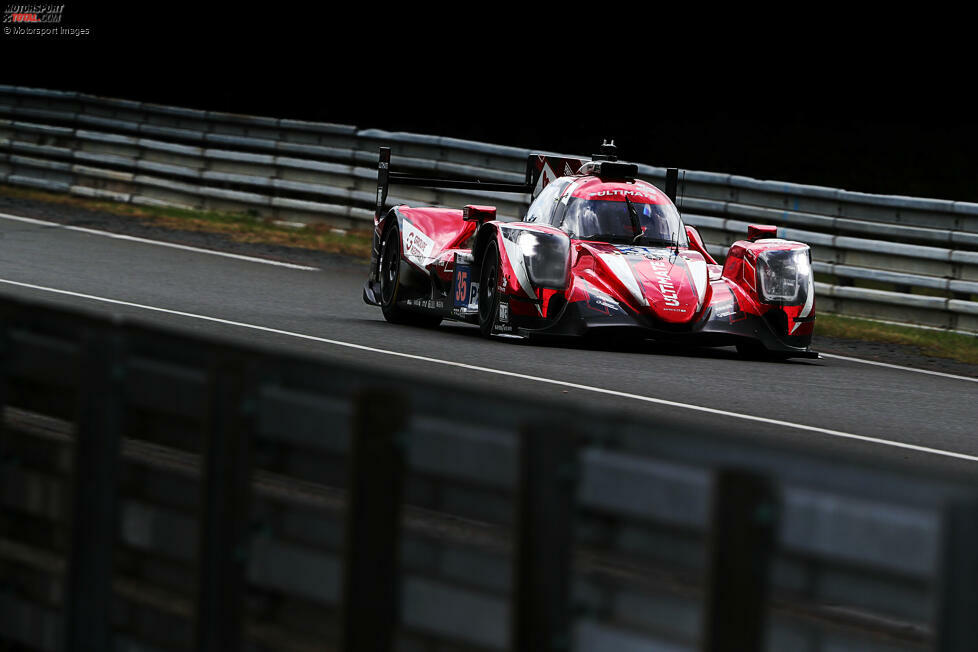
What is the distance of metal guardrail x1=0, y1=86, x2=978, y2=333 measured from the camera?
1437 cm

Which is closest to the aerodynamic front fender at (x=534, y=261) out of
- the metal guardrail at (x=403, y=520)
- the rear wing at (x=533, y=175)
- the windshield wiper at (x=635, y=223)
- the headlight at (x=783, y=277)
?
the windshield wiper at (x=635, y=223)

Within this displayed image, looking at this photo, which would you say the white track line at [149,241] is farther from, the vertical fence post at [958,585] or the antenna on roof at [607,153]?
the vertical fence post at [958,585]

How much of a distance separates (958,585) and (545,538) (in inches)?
33.5

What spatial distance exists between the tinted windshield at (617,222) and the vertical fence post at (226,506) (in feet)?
27.6

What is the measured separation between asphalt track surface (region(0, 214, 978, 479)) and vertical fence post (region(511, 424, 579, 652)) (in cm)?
418

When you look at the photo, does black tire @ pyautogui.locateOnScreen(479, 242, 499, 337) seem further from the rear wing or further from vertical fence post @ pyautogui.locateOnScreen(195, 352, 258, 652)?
vertical fence post @ pyautogui.locateOnScreen(195, 352, 258, 652)

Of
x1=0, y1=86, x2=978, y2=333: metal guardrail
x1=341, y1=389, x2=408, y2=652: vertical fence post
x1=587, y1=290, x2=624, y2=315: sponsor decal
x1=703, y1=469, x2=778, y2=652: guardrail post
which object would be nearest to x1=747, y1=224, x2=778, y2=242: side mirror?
x1=587, y1=290, x2=624, y2=315: sponsor decal

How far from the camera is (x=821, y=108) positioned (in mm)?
28188

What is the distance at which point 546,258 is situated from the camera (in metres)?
11.0

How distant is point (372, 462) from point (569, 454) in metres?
0.52

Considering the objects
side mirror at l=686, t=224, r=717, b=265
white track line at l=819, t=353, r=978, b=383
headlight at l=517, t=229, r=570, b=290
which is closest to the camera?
headlight at l=517, t=229, r=570, b=290

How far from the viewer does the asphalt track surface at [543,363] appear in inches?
336

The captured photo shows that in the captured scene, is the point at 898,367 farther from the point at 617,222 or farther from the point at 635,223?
the point at 617,222

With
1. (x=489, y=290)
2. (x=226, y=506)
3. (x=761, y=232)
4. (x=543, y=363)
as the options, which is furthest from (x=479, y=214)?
(x=226, y=506)
